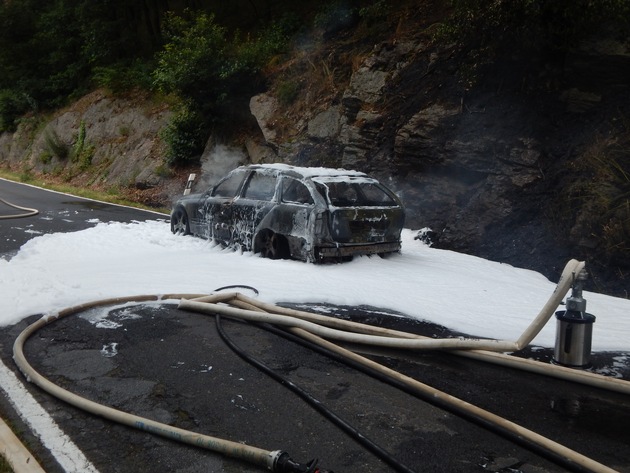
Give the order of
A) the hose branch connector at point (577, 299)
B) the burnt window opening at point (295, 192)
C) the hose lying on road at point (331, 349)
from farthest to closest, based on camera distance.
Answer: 1. the burnt window opening at point (295, 192)
2. the hose branch connector at point (577, 299)
3. the hose lying on road at point (331, 349)

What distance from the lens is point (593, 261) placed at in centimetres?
867

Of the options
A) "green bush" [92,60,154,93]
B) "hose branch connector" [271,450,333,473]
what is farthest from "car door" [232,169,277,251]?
→ "green bush" [92,60,154,93]

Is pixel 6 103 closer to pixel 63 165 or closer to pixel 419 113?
pixel 63 165

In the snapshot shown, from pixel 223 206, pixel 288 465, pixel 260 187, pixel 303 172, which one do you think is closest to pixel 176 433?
pixel 288 465

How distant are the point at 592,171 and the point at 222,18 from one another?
18.9 m

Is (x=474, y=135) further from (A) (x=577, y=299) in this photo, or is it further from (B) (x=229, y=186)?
(A) (x=577, y=299)

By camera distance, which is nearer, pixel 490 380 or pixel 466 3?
pixel 490 380

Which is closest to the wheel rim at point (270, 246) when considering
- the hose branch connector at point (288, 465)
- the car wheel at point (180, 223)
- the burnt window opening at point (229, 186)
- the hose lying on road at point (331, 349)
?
the burnt window opening at point (229, 186)

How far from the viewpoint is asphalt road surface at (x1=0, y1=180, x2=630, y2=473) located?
3416 millimetres

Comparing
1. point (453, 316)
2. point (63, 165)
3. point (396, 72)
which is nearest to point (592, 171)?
point (453, 316)

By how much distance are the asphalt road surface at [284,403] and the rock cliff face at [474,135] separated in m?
4.59

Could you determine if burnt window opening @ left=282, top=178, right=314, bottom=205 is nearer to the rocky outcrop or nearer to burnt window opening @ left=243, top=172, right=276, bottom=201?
burnt window opening @ left=243, top=172, right=276, bottom=201

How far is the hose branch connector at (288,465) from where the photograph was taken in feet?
10.1

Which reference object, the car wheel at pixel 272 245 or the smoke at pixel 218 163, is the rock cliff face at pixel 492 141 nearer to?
the car wheel at pixel 272 245
